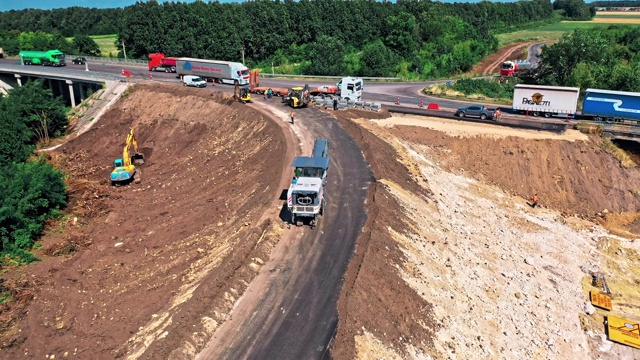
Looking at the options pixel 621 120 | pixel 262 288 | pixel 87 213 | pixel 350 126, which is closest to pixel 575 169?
pixel 621 120

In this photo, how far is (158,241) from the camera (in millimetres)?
36656

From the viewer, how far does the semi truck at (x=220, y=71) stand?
73.0 meters

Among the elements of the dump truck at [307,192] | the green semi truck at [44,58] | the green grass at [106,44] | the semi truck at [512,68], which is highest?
the green grass at [106,44]

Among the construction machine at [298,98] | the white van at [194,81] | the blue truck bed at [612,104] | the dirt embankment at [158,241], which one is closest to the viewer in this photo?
the dirt embankment at [158,241]

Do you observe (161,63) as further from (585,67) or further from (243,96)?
(585,67)

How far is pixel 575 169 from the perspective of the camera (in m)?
49.6

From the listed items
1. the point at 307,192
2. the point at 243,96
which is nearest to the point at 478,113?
the point at 243,96

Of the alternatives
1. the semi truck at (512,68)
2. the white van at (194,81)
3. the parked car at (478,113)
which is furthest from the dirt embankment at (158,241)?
the semi truck at (512,68)

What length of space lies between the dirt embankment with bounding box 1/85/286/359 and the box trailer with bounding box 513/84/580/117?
3149 cm

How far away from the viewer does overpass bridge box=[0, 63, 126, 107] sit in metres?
77.7

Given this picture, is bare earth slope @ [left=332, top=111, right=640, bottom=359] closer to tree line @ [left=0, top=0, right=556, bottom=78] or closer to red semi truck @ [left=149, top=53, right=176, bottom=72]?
tree line @ [left=0, top=0, right=556, bottom=78]

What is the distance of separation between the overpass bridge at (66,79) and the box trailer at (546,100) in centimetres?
5934

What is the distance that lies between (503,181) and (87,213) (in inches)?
1581

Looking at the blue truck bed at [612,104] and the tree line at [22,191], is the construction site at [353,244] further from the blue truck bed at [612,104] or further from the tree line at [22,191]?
the blue truck bed at [612,104]
